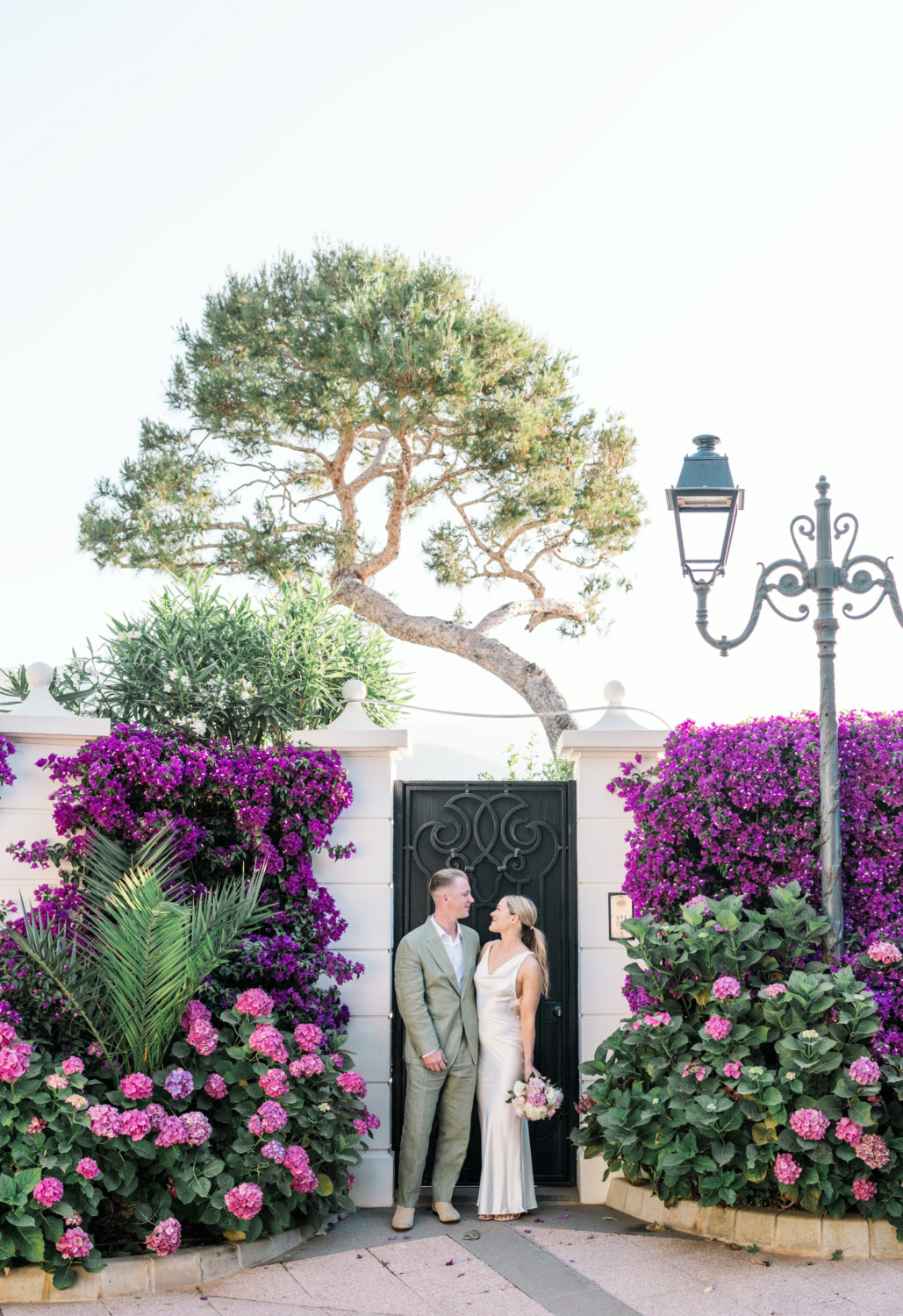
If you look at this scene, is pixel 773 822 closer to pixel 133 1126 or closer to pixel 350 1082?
pixel 350 1082

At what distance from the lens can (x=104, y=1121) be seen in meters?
4.27

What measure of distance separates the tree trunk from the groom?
824 centimetres

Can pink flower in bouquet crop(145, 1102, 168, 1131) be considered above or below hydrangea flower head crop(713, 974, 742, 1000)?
below

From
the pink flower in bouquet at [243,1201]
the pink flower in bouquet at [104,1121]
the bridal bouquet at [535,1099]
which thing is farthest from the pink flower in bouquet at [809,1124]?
the pink flower in bouquet at [104,1121]

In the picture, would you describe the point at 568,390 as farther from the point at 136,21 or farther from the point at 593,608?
the point at 136,21

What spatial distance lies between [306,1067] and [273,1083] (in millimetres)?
189

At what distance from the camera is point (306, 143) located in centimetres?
869

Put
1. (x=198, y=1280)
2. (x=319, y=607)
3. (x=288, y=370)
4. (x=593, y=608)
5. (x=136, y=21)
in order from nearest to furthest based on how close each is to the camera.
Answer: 1. (x=198, y=1280)
2. (x=136, y=21)
3. (x=319, y=607)
4. (x=288, y=370)
5. (x=593, y=608)

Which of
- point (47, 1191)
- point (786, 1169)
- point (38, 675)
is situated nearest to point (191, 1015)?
point (47, 1191)

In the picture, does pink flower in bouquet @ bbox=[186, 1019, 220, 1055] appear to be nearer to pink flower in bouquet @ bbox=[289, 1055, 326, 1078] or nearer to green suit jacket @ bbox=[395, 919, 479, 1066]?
pink flower in bouquet @ bbox=[289, 1055, 326, 1078]

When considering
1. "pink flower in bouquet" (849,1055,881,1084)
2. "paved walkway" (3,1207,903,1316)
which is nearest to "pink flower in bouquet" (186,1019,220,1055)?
"paved walkway" (3,1207,903,1316)

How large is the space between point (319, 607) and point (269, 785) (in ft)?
10.6

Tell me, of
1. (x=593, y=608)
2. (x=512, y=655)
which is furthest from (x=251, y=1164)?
(x=593, y=608)

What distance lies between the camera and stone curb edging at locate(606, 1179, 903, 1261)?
445 centimetres
